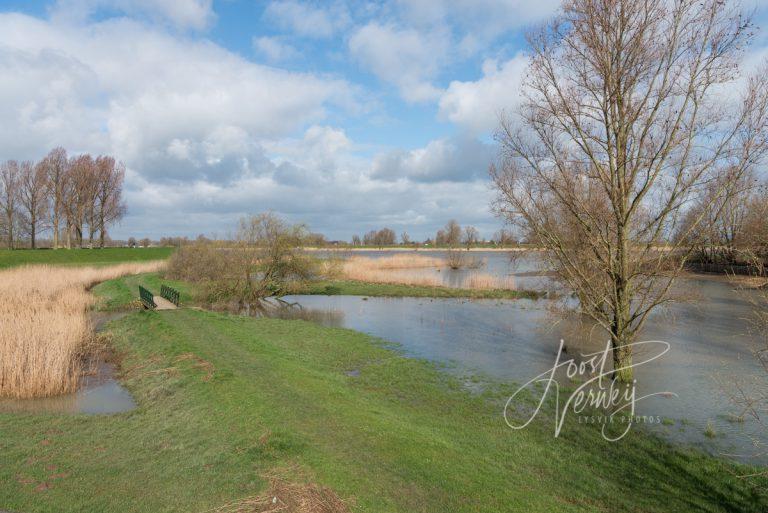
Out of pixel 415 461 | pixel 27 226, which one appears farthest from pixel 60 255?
pixel 415 461

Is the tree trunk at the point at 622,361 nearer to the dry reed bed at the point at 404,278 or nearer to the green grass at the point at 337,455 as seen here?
the green grass at the point at 337,455

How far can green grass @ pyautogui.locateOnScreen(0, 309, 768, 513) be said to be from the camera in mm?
5941

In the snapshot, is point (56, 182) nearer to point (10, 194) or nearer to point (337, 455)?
point (10, 194)

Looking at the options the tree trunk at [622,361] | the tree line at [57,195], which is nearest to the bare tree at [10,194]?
the tree line at [57,195]

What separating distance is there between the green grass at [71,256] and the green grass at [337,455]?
3907 cm

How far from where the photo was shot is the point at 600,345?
1705 centimetres

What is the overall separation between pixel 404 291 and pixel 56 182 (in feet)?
166

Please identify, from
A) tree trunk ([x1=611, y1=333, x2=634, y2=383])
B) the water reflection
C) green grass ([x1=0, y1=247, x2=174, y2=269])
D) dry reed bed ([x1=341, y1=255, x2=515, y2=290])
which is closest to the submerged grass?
dry reed bed ([x1=341, y1=255, x2=515, y2=290])

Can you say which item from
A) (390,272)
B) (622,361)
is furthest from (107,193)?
(622,361)

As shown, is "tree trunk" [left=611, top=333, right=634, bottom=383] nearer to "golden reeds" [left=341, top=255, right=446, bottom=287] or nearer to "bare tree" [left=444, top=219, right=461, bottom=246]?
"golden reeds" [left=341, top=255, right=446, bottom=287]

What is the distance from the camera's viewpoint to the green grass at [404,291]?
30.6 meters

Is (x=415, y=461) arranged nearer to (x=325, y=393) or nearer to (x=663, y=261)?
(x=325, y=393)

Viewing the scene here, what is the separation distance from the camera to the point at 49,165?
2315 inches

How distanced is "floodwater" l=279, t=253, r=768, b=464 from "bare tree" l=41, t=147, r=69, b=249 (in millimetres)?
46486
